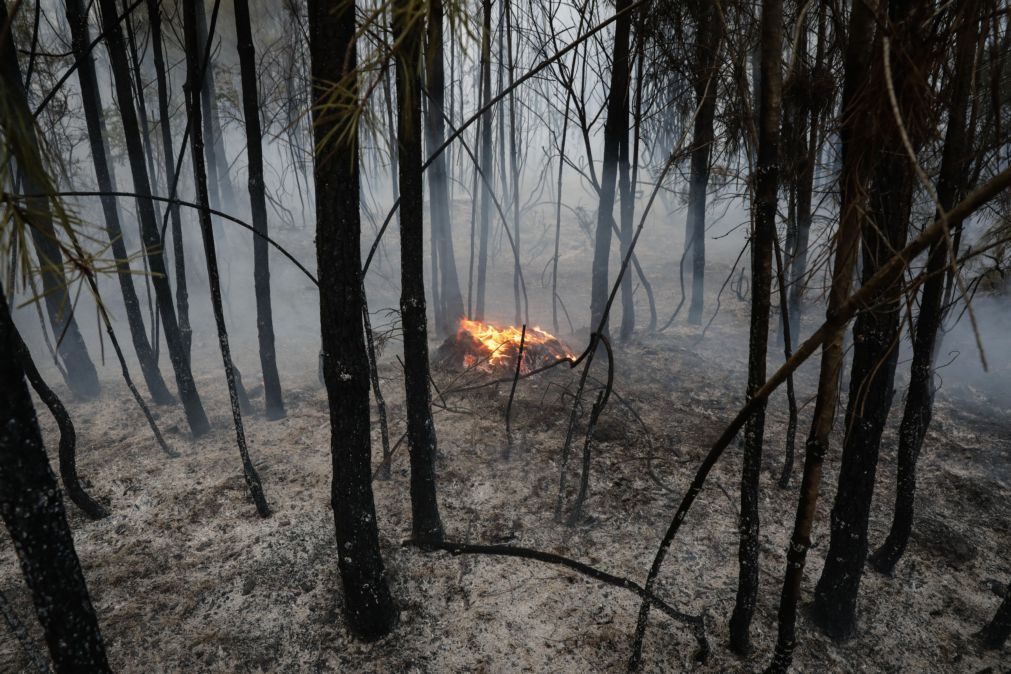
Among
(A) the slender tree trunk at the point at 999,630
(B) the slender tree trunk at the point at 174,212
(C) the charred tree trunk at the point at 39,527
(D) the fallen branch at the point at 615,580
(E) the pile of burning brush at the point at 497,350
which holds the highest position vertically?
(B) the slender tree trunk at the point at 174,212

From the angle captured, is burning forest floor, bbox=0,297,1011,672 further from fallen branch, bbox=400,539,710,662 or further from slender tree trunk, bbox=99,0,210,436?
slender tree trunk, bbox=99,0,210,436

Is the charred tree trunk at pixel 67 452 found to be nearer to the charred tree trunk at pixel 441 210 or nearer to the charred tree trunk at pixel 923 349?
the charred tree trunk at pixel 441 210

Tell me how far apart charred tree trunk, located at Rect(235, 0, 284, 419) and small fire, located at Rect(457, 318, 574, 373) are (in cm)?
307

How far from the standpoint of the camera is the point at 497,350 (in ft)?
29.3

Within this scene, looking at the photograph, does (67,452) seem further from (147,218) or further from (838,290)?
(838,290)

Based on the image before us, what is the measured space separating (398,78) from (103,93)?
34.3 metres

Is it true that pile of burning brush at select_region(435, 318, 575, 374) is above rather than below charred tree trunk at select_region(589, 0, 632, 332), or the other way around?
below

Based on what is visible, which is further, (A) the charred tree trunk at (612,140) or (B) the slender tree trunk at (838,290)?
(A) the charred tree trunk at (612,140)

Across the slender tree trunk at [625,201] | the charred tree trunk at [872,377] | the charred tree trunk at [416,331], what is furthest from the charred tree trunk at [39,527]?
the slender tree trunk at [625,201]

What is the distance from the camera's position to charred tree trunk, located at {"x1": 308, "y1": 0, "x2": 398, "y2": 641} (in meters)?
2.94

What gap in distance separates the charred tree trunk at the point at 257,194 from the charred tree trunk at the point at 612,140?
4.96 m

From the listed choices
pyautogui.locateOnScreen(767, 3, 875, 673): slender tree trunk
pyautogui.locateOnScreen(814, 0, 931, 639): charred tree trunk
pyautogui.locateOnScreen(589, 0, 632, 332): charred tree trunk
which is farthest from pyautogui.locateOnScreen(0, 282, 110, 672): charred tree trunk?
pyautogui.locateOnScreen(589, 0, 632, 332): charred tree trunk

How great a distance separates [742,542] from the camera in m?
3.29

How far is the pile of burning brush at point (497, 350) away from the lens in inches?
347
